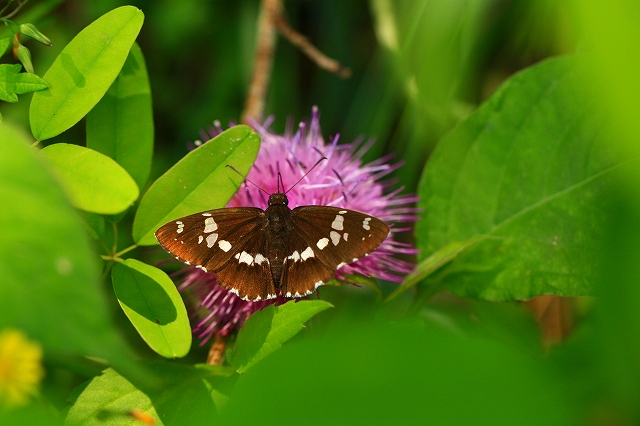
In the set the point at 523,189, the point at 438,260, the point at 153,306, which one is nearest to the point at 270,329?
the point at 153,306

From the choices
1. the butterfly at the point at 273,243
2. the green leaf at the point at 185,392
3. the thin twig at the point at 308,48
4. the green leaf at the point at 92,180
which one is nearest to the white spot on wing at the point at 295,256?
the butterfly at the point at 273,243

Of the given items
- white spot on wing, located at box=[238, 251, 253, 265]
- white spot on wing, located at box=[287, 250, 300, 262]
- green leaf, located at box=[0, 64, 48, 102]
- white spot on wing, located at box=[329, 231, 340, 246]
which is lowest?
white spot on wing, located at box=[238, 251, 253, 265]

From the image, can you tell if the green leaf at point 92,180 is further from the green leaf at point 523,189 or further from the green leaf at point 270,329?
the green leaf at point 523,189

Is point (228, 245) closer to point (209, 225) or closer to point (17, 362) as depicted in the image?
point (209, 225)

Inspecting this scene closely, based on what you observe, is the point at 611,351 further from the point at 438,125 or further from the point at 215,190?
the point at 438,125

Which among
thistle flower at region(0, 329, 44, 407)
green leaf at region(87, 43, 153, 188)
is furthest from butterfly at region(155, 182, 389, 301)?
thistle flower at region(0, 329, 44, 407)

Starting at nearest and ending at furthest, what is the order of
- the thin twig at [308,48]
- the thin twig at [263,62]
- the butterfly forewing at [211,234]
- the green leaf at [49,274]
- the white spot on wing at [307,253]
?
1. the green leaf at [49,274]
2. the butterfly forewing at [211,234]
3. the white spot on wing at [307,253]
4. the thin twig at [308,48]
5. the thin twig at [263,62]

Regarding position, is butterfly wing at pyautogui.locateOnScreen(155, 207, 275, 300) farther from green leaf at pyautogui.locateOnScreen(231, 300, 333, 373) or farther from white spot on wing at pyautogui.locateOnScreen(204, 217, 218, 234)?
green leaf at pyautogui.locateOnScreen(231, 300, 333, 373)

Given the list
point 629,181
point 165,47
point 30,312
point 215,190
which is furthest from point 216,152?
point 165,47
